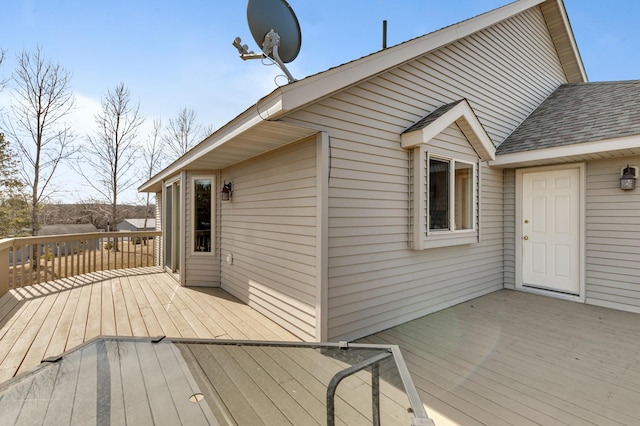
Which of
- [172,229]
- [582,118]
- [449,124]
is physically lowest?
[172,229]

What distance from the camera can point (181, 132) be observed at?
17.0m

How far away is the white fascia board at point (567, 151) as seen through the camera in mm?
3750

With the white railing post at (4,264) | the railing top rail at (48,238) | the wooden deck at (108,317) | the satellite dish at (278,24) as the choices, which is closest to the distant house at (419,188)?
the wooden deck at (108,317)

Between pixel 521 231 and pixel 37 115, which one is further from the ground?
pixel 37 115

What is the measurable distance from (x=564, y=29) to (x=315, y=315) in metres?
8.04

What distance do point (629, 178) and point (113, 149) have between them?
18394mm

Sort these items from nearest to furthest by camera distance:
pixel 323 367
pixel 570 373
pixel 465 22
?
pixel 323 367
pixel 570 373
pixel 465 22

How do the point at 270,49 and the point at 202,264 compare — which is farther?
the point at 202,264

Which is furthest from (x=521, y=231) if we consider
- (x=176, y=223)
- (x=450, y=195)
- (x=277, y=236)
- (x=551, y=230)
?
(x=176, y=223)

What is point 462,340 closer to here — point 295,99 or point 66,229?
point 295,99

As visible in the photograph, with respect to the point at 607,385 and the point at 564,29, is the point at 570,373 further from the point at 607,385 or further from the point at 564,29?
the point at 564,29

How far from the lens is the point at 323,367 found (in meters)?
1.73

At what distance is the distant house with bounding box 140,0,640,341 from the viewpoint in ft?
10.2

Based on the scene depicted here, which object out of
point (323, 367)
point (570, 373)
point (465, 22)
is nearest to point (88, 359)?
point (323, 367)
